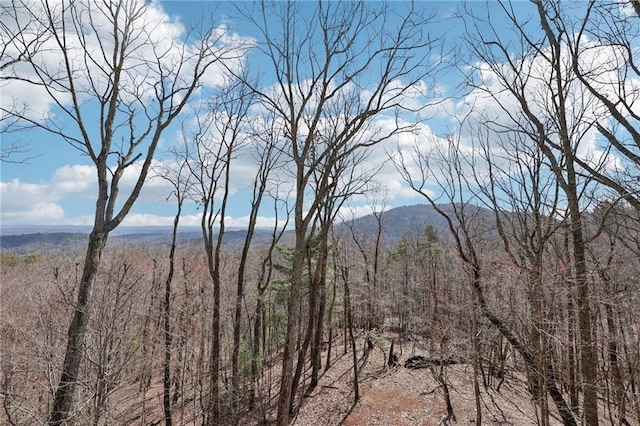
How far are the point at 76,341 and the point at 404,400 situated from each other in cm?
1246

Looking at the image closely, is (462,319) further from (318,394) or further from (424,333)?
(318,394)

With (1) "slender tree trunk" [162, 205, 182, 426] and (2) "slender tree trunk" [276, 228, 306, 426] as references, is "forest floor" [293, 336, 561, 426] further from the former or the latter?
(2) "slender tree trunk" [276, 228, 306, 426]

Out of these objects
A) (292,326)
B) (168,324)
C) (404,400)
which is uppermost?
(292,326)

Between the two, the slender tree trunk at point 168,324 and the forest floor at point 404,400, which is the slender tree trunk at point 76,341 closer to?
the slender tree trunk at point 168,324

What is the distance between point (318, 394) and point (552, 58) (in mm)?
14019

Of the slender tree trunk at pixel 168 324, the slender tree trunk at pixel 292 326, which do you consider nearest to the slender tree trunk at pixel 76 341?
the slender tree trunk at pixel 292 326

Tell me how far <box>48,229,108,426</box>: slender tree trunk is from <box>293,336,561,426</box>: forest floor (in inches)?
387

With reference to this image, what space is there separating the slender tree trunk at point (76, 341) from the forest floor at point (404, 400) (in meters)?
9.82

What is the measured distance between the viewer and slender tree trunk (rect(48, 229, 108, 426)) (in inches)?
211

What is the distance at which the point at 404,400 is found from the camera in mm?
14391

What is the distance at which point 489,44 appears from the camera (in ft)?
23.4

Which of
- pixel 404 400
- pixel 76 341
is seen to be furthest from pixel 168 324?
pixel 404 400

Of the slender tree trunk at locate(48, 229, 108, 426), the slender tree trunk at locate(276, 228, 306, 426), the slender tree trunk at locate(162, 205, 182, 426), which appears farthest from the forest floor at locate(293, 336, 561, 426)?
the slender tree trunk at locate(48, 229, 108, 426)

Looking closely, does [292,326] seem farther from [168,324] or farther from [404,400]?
[404,400]
